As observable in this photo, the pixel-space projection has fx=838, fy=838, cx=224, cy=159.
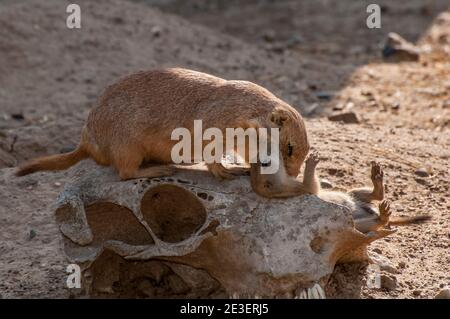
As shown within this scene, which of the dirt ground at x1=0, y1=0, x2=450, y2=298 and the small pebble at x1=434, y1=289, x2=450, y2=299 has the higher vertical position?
the dirt ground at x1=0, y1=0, x2=450, y2=298

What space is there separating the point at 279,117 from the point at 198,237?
2.33 ft

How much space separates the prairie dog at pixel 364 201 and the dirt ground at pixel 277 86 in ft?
0.88

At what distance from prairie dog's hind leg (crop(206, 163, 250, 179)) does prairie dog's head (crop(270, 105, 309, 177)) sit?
231mm

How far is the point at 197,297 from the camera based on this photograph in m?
4.10

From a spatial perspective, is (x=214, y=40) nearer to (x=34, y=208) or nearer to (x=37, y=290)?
(x=34, y=208)

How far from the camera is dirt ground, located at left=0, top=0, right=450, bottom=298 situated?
484cm

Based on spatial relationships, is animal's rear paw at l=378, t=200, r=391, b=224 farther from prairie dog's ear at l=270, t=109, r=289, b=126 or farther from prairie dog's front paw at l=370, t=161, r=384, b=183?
prairie dog's ear at l=270, t=109, r=289, b=126

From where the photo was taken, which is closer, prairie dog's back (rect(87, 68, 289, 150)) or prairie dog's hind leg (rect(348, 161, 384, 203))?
prairie dog's back (rect(87, 68, 289, 150))

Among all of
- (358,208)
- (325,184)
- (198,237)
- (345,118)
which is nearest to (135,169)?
(198,237)

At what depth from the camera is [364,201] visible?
173 inches

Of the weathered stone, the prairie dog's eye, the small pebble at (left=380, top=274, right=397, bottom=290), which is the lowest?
the small pebble at (left=380, top=274, right=397, bottom=290)

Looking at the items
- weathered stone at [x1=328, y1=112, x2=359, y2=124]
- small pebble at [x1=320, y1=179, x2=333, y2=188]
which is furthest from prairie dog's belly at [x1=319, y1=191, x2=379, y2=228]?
weathered stone at [x1=328, y1=112, x2=359, y2=124]

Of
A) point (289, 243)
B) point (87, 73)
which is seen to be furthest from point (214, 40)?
point (289, 243)
